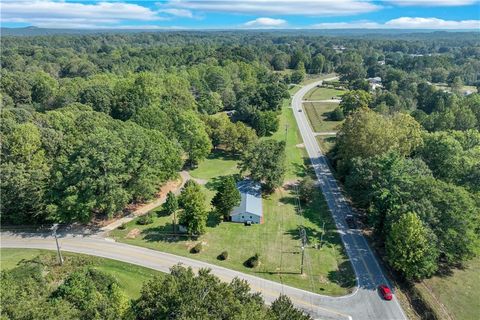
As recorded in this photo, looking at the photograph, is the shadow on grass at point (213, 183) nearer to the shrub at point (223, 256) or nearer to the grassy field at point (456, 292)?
the shrub at point (223, 256)

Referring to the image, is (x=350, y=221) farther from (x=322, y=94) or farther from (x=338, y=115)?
(x=322, y=94)

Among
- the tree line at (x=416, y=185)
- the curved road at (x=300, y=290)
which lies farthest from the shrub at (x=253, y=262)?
the tree line at (x=416, y=185)

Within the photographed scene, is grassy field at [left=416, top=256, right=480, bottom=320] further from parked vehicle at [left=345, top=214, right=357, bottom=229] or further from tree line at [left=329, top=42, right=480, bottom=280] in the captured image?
parked vehicle at [left=345, top=214, right=357, bottom=229]

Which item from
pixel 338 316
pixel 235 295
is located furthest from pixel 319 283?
pixel 235 295

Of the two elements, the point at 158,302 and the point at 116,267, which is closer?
the point at 158,302

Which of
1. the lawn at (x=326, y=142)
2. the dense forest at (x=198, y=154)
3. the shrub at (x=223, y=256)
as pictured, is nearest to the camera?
the dense forest at (x=198, y=154)

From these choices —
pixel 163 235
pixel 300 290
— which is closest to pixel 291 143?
pixel 163 235
